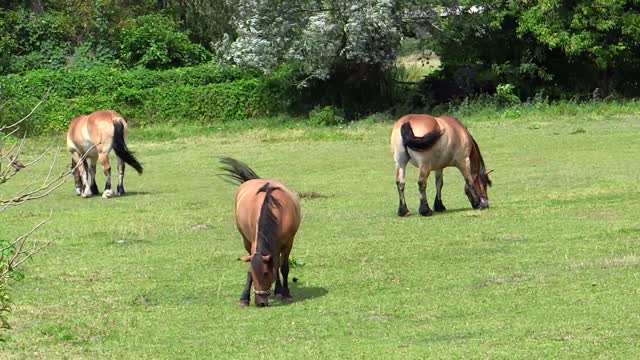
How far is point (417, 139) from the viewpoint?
57.2 ft

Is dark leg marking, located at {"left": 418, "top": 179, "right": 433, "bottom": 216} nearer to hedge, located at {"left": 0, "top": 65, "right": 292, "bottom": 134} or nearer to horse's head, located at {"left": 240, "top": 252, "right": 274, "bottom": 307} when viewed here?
→ horse's head, located at {"left": 240, "top": 252, "right": 274, "bottom": 307}

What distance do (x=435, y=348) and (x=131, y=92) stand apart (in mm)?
31755

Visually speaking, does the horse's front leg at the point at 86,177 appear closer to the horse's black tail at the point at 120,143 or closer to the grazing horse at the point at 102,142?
the grazing horse at the point at 102,142

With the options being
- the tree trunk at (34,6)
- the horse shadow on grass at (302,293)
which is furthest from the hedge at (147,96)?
the horse shadow on grass at (302,293)

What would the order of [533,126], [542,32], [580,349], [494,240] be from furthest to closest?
[542,32] → [533,126] → [494,240] → [580,349]

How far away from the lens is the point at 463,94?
38531 mm

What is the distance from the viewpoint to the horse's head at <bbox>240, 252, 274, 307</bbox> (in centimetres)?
1090

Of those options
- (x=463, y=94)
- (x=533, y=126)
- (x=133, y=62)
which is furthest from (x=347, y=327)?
(x=133, y=62)

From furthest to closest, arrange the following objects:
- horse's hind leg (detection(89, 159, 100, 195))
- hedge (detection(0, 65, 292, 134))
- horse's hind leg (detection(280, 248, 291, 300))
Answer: hedge (detection(0, 65, 292, 134))
horse's hind leg (detection(89, 159, 100, 195))
horse's hind leg (detection(280, 248, 291, 300))

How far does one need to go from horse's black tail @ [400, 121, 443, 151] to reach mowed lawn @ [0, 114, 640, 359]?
1.08 m

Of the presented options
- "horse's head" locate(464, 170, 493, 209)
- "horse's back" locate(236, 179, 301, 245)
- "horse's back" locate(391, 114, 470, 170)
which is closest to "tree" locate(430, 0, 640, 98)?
"horse's head" locate(464, 170, 493, 209)

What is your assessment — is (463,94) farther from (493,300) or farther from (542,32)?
(493,300)

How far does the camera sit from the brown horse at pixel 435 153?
17.6m

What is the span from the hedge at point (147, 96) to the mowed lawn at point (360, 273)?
14.3 meters
